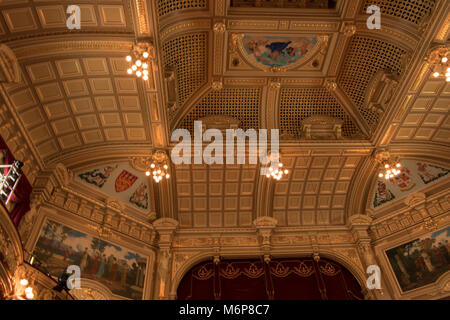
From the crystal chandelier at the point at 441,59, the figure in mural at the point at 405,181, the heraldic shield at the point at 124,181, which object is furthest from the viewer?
the figure in mural at the point at 405,181

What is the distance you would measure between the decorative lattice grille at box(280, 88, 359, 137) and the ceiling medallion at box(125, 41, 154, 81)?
6.38 metres

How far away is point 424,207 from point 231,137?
832 centimetres

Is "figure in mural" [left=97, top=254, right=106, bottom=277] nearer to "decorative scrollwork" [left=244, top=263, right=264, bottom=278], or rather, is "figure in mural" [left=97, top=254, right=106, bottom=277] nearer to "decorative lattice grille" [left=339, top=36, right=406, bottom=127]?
"decorative scrollwork" [left=244, top=263, right=264, bottom=278]

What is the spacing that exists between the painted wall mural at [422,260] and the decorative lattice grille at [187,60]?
34.9 feet

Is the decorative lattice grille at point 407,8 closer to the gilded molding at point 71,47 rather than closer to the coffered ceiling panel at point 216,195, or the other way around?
the coffered ceiling panel at point 216,195

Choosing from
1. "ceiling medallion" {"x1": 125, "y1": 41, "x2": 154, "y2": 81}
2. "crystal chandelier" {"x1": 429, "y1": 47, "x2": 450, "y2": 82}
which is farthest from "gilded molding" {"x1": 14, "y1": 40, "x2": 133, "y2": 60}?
"crystal chandelier" {"x1": 429, "y1": 47, "x2": 450, "y2": 82}

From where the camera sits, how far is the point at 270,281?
14016mm

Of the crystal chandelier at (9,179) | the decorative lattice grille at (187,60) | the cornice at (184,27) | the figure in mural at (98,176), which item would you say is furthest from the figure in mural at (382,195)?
the crystal chandelier at (9,179)

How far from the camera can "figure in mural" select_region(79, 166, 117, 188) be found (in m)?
13.1

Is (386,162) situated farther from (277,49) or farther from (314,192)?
(277,49)

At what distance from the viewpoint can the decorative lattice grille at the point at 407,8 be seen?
10750 millimetres

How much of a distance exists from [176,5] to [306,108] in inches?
263
